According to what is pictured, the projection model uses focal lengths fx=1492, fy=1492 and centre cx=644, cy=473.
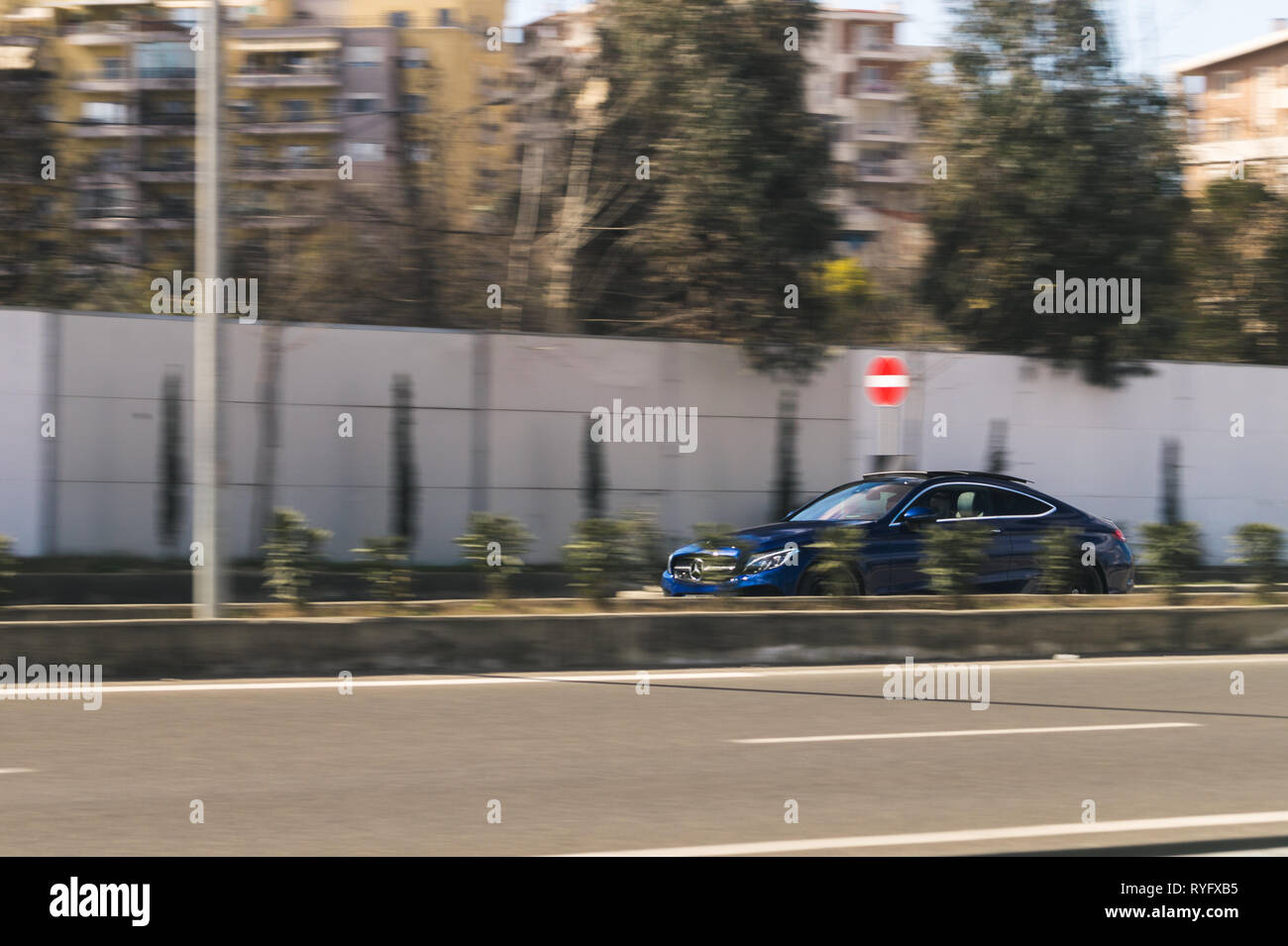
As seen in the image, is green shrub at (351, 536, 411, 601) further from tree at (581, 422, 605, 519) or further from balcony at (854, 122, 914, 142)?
balcony at (854, 122, 914, 142)

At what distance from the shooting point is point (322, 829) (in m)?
6.49

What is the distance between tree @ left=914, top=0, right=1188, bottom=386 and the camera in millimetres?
24672

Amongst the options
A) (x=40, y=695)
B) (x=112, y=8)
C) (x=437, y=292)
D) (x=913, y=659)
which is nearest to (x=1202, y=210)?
(x=437, y=292)

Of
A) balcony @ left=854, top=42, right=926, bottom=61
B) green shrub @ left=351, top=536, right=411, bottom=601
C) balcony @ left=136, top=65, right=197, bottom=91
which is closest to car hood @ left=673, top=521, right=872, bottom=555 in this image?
green shrub @ left=351, top=536, right=411, bottom=601

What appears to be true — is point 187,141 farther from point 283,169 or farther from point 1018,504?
point 1018,504

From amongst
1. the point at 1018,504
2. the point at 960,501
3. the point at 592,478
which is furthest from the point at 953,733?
the point at 592,478

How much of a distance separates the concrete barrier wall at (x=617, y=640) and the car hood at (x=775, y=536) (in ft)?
3.80

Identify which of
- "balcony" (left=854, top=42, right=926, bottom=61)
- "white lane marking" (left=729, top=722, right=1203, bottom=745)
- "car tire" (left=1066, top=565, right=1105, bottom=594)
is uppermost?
"balcony" (left=854, top=42, right=926, bottom=61)

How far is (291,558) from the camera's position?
13.1 m

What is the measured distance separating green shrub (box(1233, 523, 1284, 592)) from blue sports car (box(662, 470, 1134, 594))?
1.18 metres

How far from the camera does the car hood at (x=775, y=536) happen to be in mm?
14250

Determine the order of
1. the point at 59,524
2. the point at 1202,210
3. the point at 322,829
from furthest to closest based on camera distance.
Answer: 1. the point at 1202,210
2. the point at 59,524
3. the point at 322,829
